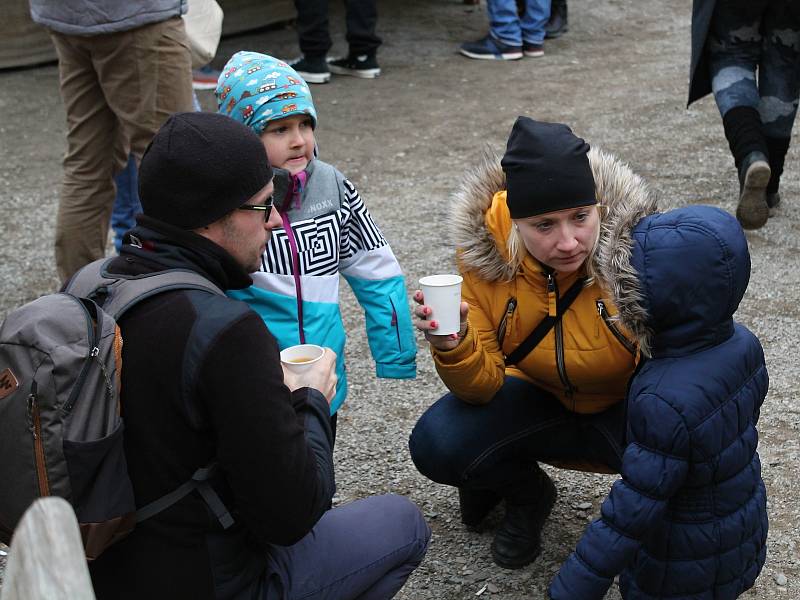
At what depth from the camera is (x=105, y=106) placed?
4645mm

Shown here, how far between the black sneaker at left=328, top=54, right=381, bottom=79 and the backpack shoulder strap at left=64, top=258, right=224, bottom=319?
6.80 m

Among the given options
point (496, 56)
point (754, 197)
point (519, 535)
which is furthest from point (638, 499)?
point (496, 56)

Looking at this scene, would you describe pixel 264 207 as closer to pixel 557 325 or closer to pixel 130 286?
pixel 130 286

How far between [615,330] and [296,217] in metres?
0.92

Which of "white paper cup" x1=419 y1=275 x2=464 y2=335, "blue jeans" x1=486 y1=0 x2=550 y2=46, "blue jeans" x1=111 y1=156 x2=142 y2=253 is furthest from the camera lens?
"blue jeans" x1=486 y1=0 x2=550 y2=46

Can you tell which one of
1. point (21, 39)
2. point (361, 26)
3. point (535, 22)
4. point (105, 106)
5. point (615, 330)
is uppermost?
point (615, 330)

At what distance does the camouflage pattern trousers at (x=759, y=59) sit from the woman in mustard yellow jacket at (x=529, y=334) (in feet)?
8.77

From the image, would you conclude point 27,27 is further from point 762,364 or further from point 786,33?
point 762,364

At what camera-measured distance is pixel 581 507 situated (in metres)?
3.31

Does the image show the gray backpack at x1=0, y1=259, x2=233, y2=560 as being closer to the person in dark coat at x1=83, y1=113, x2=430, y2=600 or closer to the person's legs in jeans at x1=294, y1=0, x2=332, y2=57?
the person in dark coat at x1=83, y1=113, x2=430, y2=600

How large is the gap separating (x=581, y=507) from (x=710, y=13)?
2.90 metres

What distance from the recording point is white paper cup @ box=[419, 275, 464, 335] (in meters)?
2.59

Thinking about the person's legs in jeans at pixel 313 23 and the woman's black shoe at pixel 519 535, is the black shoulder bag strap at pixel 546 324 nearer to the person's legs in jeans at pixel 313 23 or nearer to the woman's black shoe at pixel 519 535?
the woman's black shoe at pixel 519 535

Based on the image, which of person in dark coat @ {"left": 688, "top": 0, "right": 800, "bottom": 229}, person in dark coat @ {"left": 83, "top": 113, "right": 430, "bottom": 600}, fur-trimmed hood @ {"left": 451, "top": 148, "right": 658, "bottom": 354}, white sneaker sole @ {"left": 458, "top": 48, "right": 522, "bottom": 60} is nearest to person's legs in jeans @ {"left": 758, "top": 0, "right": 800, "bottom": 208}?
person in dark coat @ {"left": 688, "top": 0, "right": 800, "bottom": 229}
